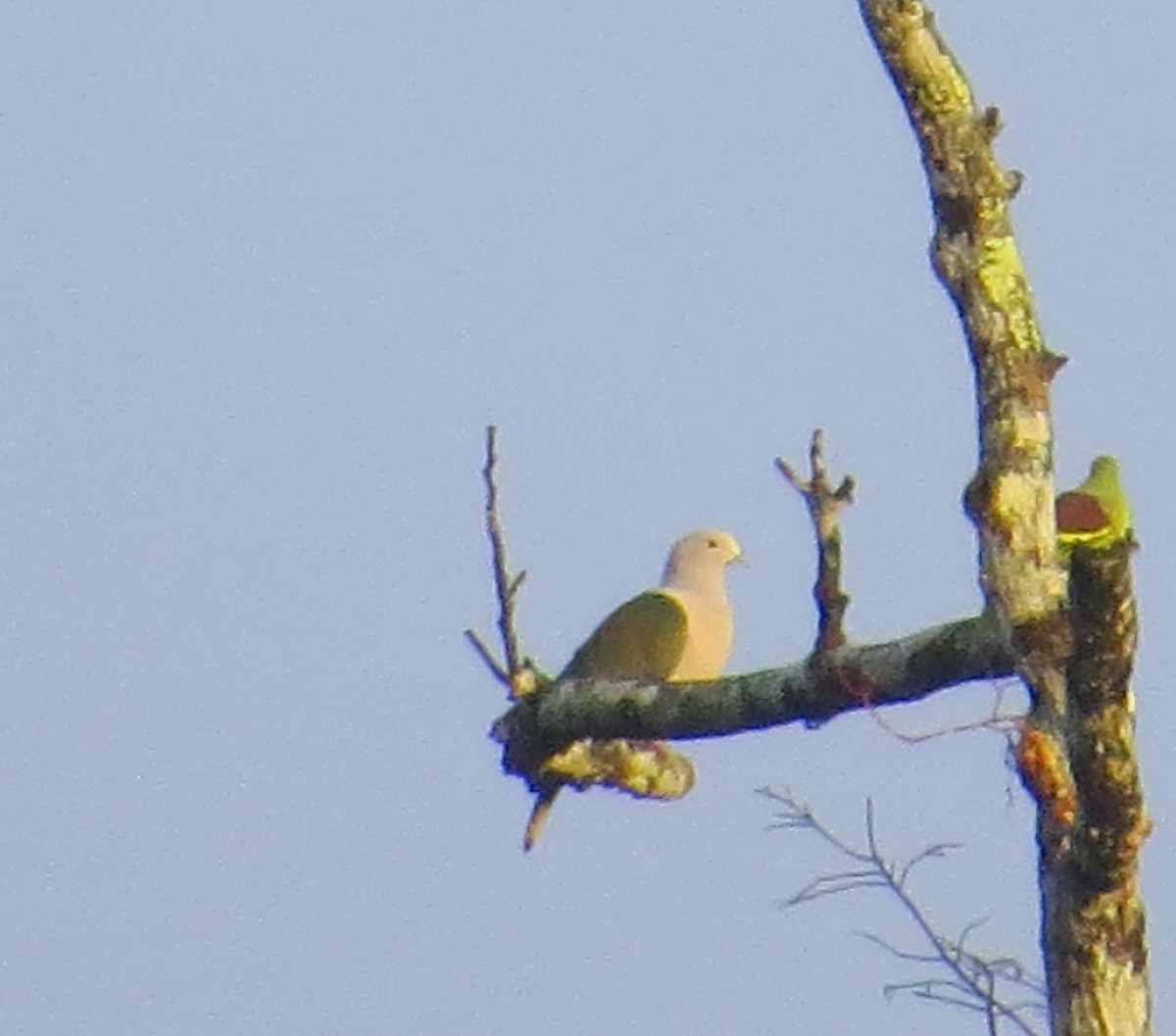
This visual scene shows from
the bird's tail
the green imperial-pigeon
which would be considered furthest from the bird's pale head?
the bird's tail

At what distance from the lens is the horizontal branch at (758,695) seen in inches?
158

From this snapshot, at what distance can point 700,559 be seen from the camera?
958cm

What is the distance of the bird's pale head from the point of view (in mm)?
9539

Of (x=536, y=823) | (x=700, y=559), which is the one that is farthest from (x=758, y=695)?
(x=700, y=559)

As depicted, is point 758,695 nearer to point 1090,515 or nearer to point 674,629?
point 1090,515

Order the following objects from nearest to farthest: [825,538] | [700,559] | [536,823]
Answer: [825,538], [536,823], [700,559]

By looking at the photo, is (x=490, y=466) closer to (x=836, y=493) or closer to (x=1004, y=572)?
(x=836, y=493)

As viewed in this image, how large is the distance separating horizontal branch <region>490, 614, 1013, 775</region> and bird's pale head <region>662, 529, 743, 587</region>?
14.4 ft

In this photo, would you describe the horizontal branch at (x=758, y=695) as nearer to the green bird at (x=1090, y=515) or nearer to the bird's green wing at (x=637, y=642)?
the green bird at (x=1090, y=515)

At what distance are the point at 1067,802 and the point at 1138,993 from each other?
296 millimetres

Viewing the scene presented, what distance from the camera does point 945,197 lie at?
13.6 feet

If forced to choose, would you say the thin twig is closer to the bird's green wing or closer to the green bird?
the green bird

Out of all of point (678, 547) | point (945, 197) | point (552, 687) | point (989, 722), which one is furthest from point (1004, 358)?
point (678, 547)

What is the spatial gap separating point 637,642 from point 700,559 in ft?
3.16
